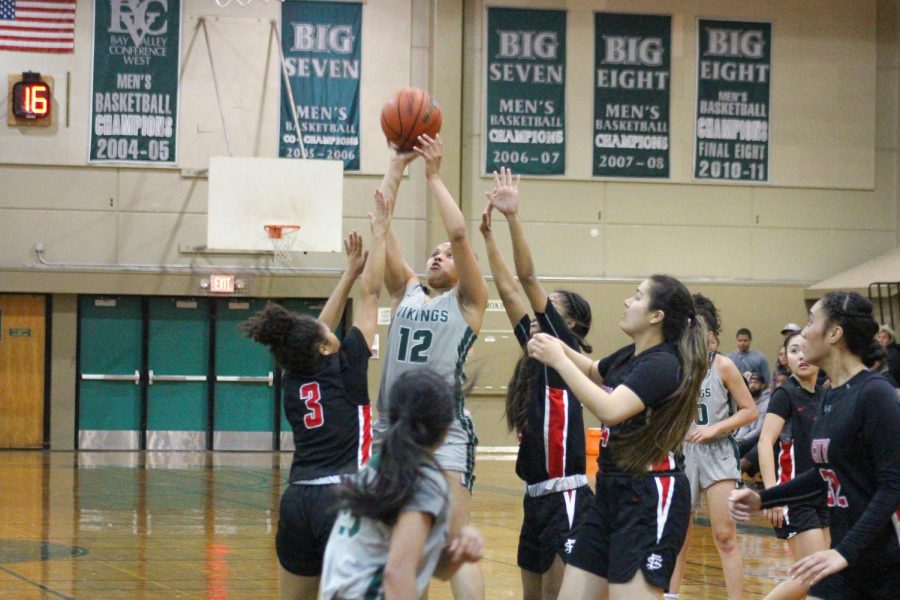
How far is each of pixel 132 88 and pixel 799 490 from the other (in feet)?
53.1

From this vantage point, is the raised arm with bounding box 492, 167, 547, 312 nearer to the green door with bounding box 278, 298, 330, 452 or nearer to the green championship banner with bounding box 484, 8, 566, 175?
the green door with bounding box 278, 298, 330, 452

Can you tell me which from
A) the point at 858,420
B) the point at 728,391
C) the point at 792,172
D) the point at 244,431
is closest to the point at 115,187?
the point at 244,431

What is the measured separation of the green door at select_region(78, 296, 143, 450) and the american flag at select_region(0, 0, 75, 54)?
12.5 feet

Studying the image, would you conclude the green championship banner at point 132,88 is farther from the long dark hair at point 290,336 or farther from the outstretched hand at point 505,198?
the long dark hair at point 290,336

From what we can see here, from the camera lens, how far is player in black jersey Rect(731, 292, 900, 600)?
4.11 m

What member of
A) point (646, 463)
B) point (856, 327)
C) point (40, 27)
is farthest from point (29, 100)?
point (856, 327)

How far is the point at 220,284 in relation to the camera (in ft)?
62.6

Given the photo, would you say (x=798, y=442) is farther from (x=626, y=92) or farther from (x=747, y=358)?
(x=626, y=92)

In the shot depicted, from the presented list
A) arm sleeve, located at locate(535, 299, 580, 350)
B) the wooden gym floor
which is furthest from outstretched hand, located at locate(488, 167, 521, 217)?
the wooden gym floor

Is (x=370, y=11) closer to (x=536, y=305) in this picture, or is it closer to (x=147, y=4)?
(x=147, y=4)

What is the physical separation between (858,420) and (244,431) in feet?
52.9

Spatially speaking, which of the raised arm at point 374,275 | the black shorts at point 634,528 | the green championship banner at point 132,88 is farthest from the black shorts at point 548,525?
the green championship banner at point 132,88

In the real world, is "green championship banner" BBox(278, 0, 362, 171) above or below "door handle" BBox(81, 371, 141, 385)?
above

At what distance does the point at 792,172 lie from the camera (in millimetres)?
20359
